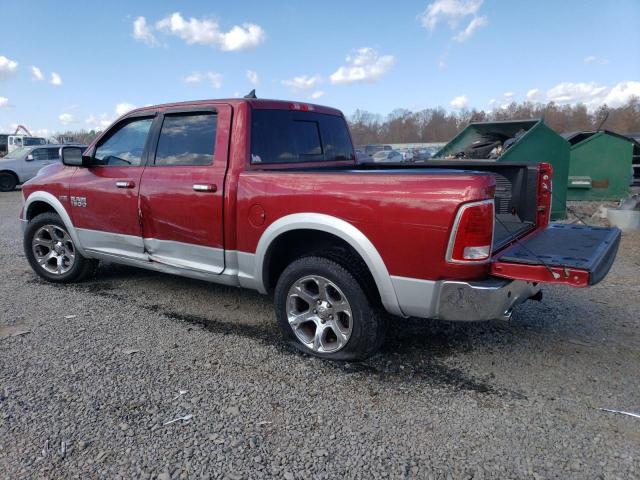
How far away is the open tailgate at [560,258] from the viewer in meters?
2.81

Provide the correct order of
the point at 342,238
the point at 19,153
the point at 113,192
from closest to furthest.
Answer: the point at 342,238 → the point at 113,192 → the point at 19,153

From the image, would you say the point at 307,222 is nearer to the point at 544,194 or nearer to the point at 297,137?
the point at 297,137

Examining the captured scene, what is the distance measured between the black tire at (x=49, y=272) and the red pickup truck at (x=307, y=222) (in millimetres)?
15

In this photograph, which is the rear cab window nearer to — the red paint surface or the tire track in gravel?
the red paint surface

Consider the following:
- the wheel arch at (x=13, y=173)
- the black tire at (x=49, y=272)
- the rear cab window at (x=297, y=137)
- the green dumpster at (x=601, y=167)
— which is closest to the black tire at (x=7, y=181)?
the wheel arch at (x=13, y=173)

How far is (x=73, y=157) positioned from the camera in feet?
15.5

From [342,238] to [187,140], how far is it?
1.78m

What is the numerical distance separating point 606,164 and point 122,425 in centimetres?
1173

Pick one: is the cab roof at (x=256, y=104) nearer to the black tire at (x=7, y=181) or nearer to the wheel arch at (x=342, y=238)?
the wheel arch at (x=342, y=238)

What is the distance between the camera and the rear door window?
13.3 feet

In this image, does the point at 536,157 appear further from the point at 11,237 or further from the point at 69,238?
the point at 11,237

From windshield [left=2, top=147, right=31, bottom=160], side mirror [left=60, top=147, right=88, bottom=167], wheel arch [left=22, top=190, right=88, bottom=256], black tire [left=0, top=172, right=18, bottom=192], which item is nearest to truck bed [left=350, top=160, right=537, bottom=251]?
side mirror [left=60, top=147, right=88, bottom=167]

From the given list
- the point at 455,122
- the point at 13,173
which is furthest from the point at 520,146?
the point at 455,122

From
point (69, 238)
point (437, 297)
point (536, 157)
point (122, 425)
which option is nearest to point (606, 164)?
point (536, 157)
